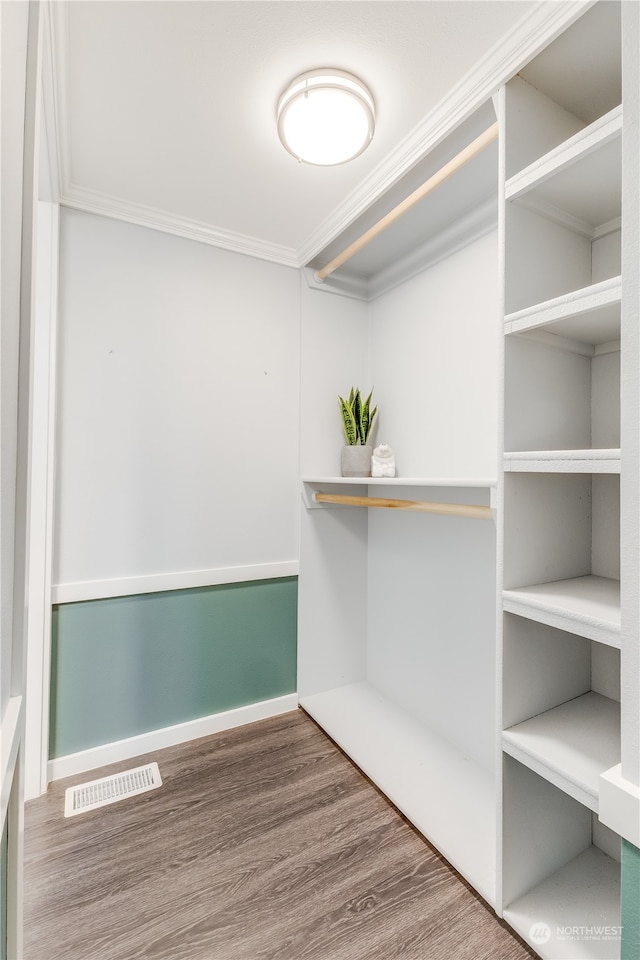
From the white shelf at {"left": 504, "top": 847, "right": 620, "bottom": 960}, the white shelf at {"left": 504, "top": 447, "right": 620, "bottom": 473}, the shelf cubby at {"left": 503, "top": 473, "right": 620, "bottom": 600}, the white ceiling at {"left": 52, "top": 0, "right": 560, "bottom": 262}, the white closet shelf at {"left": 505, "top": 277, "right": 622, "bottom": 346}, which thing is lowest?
the white shelf at {"left": 504, "top": 847, "right": 620, "bottom": 960}

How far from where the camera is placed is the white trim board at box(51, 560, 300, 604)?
1.75 m

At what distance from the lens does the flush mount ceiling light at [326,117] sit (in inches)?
48.6

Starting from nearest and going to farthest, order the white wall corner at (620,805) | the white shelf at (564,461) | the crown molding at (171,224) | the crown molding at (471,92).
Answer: the white wall corner at (620,805) → the white shelf at (564,461) → the crown molding at (471,92) → the crown molding at (171,224)

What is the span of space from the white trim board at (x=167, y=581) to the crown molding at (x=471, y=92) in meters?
1.60

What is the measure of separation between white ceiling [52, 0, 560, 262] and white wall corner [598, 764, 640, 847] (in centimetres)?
164

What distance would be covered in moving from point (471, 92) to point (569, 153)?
435 mm

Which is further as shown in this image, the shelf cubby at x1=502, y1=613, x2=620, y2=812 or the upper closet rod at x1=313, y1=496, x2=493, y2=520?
the upper closet rod at x1=313, y1=496, x2=493, y2=520

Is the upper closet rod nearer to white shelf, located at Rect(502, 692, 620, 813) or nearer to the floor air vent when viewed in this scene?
white shelf, located at Rect(502, 692, 620, 813)

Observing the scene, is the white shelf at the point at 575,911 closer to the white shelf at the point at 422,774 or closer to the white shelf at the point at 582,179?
the white shelf at the point at 422,774

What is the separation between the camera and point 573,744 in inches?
43.1

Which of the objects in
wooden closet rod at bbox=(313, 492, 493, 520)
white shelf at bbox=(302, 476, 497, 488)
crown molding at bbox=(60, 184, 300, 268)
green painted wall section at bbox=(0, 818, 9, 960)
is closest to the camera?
green painted wall section at bbox=(0, 818, 9, 960)

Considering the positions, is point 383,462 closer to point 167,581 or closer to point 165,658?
point 167,581

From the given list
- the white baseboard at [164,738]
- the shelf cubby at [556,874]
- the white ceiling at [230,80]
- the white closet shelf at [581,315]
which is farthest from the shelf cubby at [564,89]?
the white baseboard at [164,738]

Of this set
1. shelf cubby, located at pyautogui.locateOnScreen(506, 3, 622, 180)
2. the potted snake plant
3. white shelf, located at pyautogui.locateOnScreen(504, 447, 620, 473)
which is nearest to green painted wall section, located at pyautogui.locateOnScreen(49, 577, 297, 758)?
the potted snake plant
